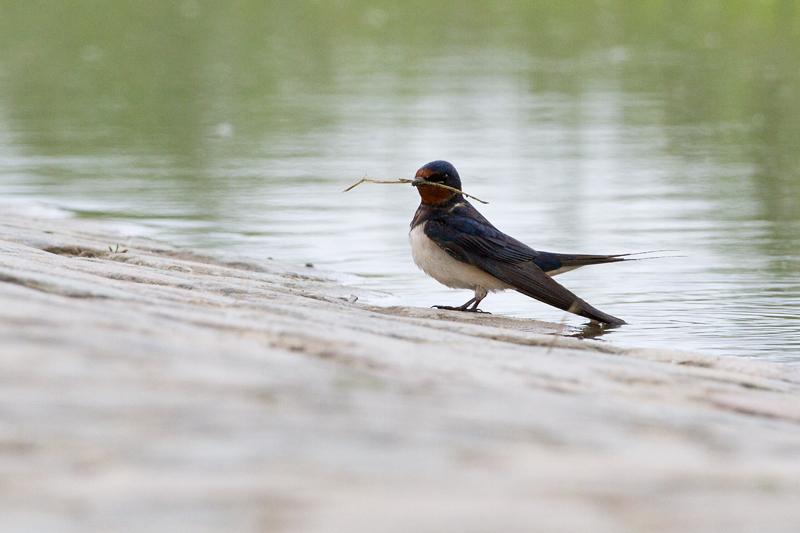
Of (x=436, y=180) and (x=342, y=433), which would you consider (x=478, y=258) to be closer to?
(x=436, y=180)

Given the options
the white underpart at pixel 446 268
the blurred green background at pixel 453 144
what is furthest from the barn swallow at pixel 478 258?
the blurred green background at pixel 453 144

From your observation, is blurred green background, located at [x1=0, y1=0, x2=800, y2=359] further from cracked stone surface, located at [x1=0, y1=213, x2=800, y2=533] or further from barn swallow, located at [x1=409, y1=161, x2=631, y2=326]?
cracked stone surface, located at [x1=0, y1=213, x2=800, y2=533]

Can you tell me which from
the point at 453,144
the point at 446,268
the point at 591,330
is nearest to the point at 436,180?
the point at 446,268

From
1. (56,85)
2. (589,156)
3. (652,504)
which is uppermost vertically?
(56,85)

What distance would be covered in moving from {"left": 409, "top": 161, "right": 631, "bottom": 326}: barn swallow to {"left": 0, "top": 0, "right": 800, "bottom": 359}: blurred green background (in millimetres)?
407

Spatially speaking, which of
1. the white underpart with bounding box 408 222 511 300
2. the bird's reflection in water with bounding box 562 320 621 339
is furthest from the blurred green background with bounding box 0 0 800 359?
the white underpart with bounding box 408 222 511 300

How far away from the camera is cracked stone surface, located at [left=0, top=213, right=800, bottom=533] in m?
2.46

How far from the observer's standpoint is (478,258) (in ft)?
21.6

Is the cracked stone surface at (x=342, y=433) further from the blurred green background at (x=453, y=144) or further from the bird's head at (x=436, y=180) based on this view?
the blurred green background at (x=453, y=144)

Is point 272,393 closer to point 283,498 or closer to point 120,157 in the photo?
point 283,498

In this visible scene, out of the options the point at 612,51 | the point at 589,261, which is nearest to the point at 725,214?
the point at 589,261

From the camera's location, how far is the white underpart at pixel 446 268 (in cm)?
665

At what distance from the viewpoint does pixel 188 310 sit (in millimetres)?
4117

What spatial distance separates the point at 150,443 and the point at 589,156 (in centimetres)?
1047
